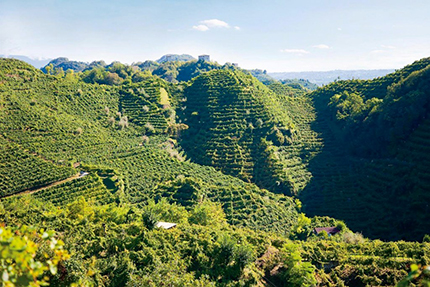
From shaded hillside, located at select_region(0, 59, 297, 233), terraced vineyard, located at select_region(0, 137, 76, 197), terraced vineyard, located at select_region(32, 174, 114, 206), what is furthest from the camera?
shaded hillside, located at select_region(0, 59, 297, 233)

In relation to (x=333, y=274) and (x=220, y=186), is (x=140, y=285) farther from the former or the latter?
(x=220, y=186)

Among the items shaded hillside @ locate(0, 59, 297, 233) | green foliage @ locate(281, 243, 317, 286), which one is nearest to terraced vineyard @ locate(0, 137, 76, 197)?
shaded hillside @ locate(0, 59, 297, 233)

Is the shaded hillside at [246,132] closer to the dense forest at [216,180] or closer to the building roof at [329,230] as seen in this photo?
the dense forest at [216,180]

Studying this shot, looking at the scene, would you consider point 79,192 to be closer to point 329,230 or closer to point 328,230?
point 328,230

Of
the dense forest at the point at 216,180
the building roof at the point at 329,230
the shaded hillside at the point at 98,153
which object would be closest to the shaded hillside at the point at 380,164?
the dense forest at the point at 216,180

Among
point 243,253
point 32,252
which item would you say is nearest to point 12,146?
point 243,253

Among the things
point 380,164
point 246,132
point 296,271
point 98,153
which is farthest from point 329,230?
point 98,153

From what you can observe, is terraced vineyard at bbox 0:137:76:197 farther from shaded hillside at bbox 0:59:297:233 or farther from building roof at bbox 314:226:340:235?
building roof at bbox 314:226:340:235
